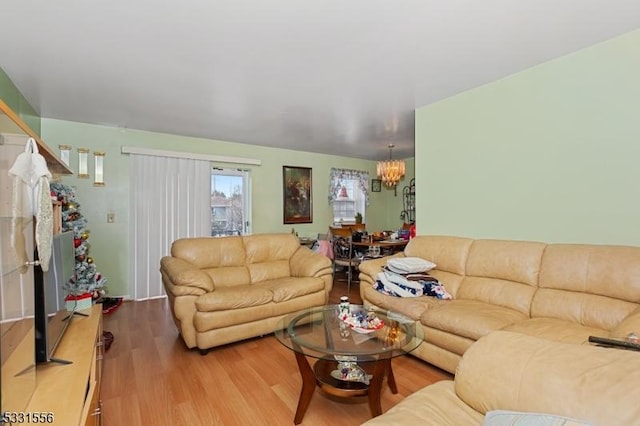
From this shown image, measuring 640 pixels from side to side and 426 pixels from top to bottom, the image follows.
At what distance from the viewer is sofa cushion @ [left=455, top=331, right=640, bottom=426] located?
2.68 ft

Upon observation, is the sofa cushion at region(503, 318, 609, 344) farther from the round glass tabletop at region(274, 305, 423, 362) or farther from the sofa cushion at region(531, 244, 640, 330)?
the round glass tabletop at region(274, 305, 423, 362)

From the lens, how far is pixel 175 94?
3.08 metres

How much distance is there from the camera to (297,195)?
5.85 metres

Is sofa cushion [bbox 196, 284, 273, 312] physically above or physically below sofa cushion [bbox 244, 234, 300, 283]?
below

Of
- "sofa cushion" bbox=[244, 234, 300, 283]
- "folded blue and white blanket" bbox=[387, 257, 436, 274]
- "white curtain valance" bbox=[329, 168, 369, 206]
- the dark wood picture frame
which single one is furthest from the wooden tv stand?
"white curtain valance" bbox=[329, 168, 369, 206]

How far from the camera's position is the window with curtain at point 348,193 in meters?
6.37

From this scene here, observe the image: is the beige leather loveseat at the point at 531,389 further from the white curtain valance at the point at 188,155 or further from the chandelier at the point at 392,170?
the white curtain valance at the point at 188,155

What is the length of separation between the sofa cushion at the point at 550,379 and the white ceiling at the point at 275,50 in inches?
71.2

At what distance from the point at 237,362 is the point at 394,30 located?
8.90ft

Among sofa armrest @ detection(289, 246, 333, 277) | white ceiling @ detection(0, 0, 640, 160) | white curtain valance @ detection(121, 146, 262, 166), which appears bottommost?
sofa armrest @ detection(289, 246, 333, 277)

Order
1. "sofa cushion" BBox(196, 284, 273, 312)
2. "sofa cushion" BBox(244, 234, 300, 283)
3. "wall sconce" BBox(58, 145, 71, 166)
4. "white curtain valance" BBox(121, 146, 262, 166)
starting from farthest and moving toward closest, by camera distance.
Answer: "white curtain valance" BBox(121, 146, 262, 166) → "wall sconce" BBox(58, 145, 71, 166) → "sofa cushion" BBox(244, 234, 300, 283) → "sofa cushion" BBox(196, 284, 273, 312)

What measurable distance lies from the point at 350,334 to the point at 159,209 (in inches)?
142

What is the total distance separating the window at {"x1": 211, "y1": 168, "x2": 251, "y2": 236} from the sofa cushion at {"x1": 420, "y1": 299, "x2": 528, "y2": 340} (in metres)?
3.69

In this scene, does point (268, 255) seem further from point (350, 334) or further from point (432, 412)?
point (432, 412)
